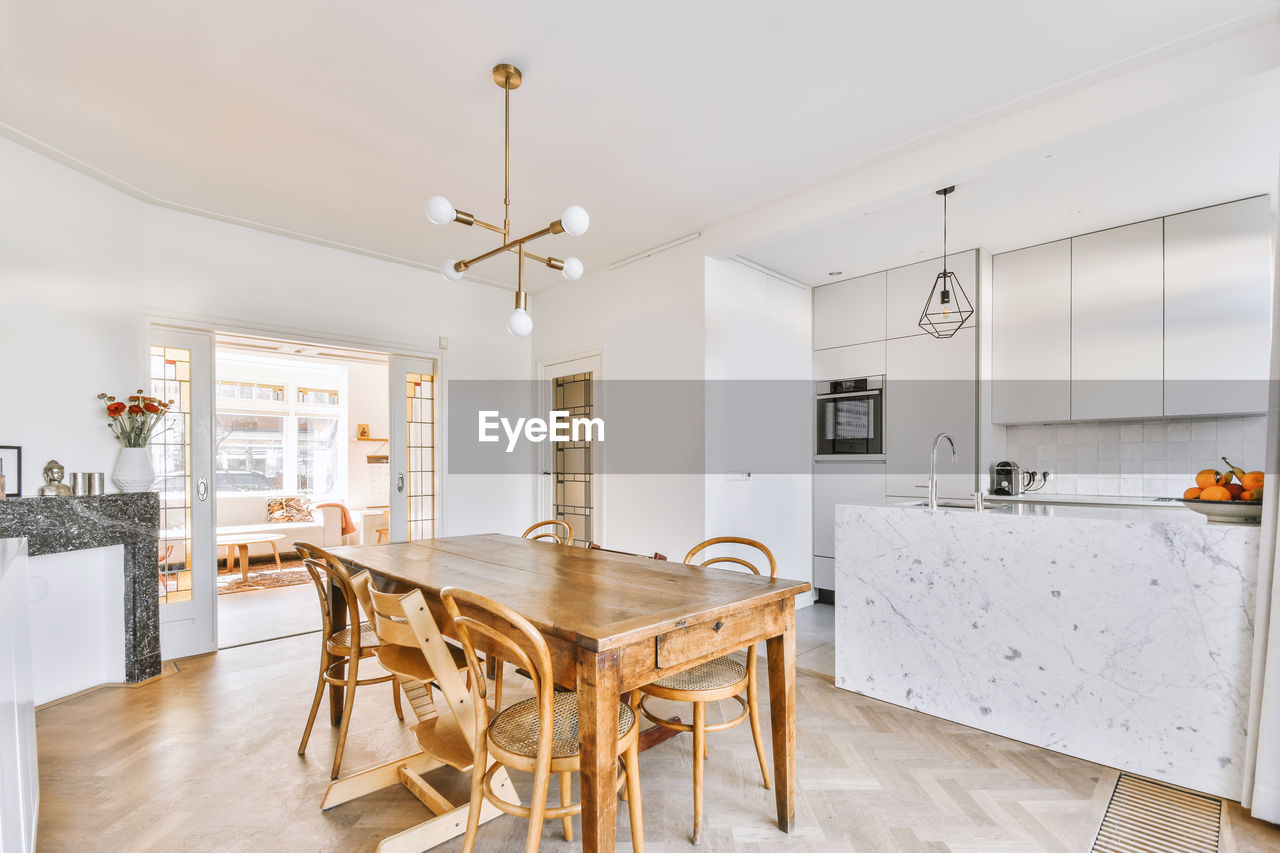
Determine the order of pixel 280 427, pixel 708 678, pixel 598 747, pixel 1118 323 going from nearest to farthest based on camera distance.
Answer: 1. pixel 598 747
2. pixel 708 678
3. pixel 1118 323
4. pixel 280 427

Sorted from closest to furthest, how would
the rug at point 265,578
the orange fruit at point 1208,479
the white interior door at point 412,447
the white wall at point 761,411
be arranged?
the orange fruit at point 1208,479 → the white wall at point 761,411 → the white interior door at point 412,447 → the rug at point 265,578

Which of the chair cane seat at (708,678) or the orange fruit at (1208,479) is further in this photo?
the orange fruit at (1208,479)

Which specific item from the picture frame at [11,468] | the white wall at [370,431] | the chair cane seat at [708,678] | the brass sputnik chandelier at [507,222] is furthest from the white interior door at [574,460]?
the white wall at [370,431]

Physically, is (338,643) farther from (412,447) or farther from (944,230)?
(944,230)

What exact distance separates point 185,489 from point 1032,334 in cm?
571

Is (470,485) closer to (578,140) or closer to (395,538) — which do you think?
(395,538)

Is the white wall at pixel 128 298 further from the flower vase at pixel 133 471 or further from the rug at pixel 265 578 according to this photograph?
the rug at pixel 265 578

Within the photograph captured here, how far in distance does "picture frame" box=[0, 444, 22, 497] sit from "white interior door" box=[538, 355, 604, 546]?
130 inches

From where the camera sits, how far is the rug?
232 inches

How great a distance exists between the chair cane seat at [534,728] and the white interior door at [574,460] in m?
2.95

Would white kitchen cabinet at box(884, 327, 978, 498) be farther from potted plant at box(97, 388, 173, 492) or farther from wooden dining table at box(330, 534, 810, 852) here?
potted plant at box(97, 388, 173, 492)

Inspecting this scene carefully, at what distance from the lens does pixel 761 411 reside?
457 cm

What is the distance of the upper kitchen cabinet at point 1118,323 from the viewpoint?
3658 millimetres

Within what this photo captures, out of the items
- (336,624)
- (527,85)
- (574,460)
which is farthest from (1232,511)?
(574,460)
